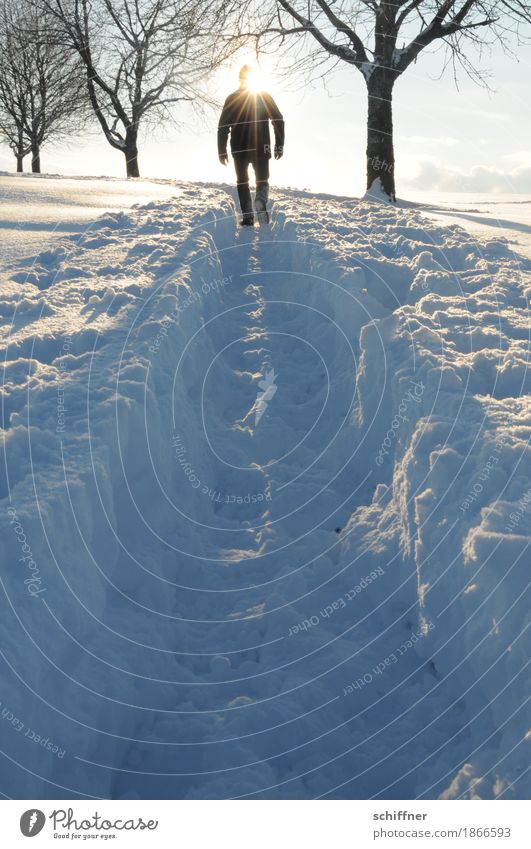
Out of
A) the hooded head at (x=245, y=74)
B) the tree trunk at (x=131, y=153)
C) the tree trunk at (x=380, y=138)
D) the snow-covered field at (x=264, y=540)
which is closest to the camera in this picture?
the snow-covered field at (x=264, y=540)

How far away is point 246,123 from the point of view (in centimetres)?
1116

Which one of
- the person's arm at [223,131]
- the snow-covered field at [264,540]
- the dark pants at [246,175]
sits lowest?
the snow-covered field at [264,540]

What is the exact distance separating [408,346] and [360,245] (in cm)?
333

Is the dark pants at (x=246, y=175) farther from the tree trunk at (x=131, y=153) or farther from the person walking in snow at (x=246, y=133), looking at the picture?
the tree trunk at (x=131, y=153)

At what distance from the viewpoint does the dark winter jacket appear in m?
11.2

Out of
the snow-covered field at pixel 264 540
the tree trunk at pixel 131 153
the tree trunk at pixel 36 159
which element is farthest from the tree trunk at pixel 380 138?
the tree trunk at pixel 36 159

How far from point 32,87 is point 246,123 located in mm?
21151

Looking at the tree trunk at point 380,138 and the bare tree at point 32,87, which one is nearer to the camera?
the tree trunk at point 380,138

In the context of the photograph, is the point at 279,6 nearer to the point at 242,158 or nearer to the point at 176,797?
the point at 242,158

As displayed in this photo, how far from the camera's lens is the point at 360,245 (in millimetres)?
9023

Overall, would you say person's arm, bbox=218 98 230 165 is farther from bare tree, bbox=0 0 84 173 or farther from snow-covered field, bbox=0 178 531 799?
bare tree, bbox=0 0 84 173

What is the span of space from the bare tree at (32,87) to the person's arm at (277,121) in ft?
54.9

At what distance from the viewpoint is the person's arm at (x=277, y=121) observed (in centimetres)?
1149

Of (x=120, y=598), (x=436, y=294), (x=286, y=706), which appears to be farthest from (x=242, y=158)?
(x=286, y=706)
